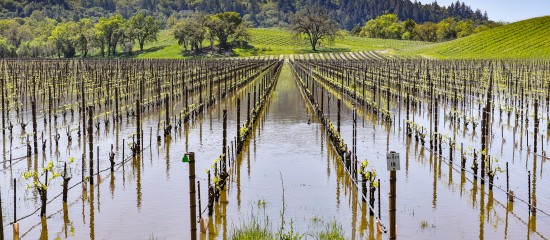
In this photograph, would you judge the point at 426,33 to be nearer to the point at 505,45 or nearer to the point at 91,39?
the point at 505,45

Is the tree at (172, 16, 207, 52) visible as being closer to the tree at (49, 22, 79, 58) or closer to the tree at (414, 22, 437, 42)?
the tree at (49, 22, 79, 58)

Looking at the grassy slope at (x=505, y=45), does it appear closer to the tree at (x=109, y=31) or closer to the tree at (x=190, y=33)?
the tree at (x=190, y=33)

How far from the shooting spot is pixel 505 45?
106m

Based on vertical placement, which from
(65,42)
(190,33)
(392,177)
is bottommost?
(392,177)

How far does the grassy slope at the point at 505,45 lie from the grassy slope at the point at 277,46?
19.7 meters

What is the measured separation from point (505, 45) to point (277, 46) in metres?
56.9

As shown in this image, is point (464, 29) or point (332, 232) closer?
point (332, 232)

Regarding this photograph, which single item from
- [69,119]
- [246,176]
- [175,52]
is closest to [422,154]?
[246,176]

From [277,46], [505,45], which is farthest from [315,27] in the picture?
[505,45]

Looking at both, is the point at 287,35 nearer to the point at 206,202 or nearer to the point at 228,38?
the point at 228,38

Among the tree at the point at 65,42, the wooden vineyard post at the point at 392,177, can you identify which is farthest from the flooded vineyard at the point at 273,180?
the tree at the point at 65,42

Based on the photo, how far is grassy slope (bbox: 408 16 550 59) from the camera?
326ft

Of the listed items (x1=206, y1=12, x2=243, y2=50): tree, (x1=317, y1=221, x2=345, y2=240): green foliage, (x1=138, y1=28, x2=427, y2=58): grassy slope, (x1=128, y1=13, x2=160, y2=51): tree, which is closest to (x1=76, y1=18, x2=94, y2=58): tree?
(x1=128, y1=13, x2=160, y2=51): tree

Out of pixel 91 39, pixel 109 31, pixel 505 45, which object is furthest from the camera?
pixel 109 31
